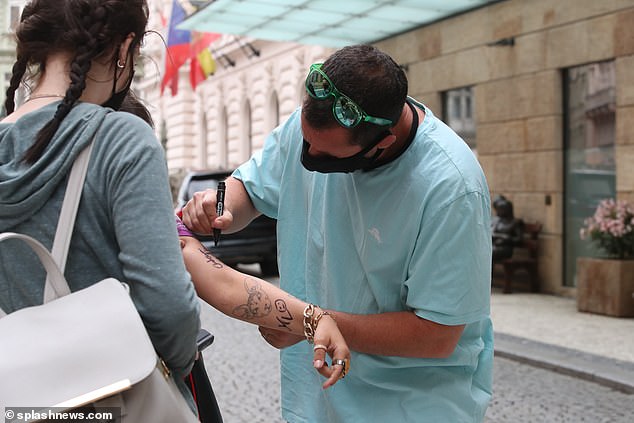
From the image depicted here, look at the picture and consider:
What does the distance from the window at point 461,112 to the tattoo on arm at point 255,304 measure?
11.3m

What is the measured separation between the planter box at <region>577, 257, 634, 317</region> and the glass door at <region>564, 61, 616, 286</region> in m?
1.18

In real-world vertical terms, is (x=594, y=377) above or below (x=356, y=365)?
below

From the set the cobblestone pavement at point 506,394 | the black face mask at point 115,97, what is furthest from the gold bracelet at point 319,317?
the cobblestone pavement at point 506,394

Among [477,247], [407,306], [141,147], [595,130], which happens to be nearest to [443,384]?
[407,306]

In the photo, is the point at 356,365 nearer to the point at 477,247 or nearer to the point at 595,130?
the point at 477,247

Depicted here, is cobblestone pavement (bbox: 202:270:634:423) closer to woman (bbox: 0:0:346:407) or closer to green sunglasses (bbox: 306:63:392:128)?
green sunglasses (bbox: 306:63:392:128)

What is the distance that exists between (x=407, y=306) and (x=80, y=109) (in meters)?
0.90

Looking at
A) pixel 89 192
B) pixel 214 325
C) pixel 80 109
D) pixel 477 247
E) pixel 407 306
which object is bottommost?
pixel 214 325

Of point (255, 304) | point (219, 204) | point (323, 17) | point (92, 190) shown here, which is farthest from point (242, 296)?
point (323, 17)

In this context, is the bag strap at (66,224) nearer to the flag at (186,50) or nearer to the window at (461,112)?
the window at (461,112)

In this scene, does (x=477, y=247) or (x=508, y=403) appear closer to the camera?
(x=477, y=247)

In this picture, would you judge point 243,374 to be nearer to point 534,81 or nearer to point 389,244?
point 389,244

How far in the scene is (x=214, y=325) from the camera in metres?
9.31

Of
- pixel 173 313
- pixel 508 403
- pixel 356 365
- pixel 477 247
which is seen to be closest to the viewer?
pixel 173 313
